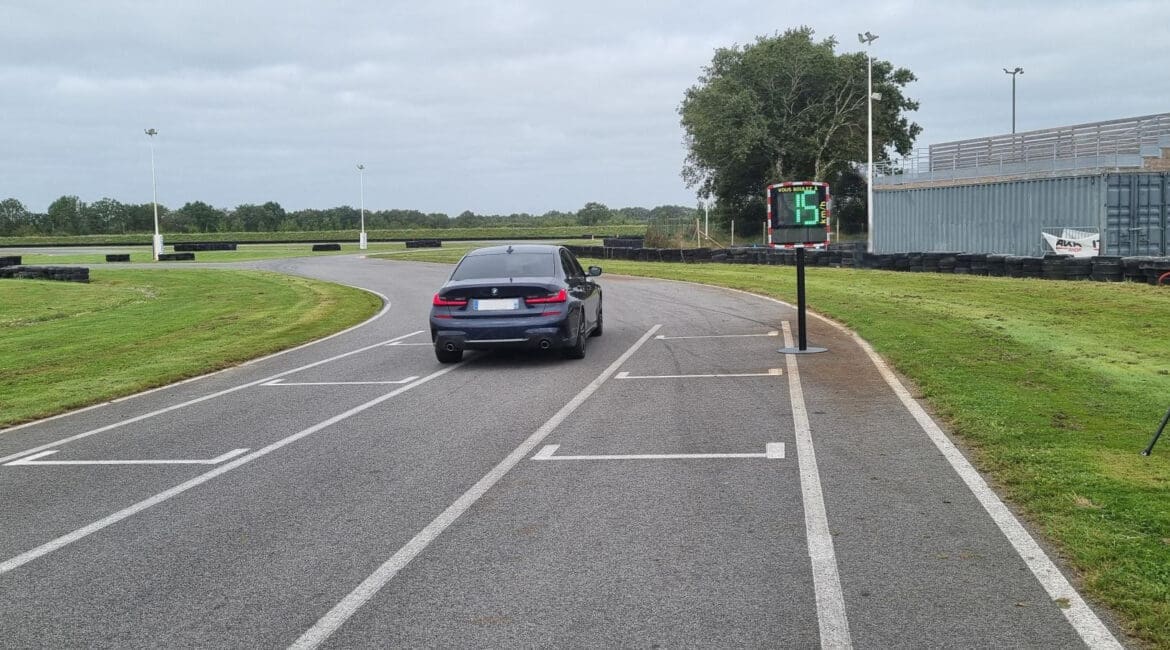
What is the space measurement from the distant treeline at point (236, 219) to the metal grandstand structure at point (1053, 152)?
8007 cm

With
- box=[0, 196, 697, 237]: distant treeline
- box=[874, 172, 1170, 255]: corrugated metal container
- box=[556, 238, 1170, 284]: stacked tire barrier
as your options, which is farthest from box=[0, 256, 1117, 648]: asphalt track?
box=[0, 196, 697, 237]: distant treeline

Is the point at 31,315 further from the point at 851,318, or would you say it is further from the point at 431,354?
the point at 851,318

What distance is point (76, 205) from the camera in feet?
424

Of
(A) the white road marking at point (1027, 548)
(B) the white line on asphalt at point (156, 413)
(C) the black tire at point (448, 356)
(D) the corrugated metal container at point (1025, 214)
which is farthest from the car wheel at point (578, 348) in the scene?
(D) the corrugated metal container at point (1025, 214)

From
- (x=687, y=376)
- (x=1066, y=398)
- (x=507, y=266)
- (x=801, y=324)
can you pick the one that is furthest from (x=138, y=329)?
(x=1066, y=398)

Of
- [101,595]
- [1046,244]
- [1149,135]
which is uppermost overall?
[1149,135]

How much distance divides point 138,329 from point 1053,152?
31264 millimetres

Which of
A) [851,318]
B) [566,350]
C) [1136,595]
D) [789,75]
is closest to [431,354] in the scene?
[566,350]

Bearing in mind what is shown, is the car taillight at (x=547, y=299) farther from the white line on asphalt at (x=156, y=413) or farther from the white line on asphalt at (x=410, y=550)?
the white line on asphalt at (x=410, y=550)

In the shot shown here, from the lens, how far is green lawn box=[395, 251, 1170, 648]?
16.3ft

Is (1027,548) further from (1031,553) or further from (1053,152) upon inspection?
(1053,152)

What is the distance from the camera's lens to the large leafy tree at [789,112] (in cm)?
6291

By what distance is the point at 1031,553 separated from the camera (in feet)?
16.4

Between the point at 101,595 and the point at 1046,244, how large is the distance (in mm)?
32351
